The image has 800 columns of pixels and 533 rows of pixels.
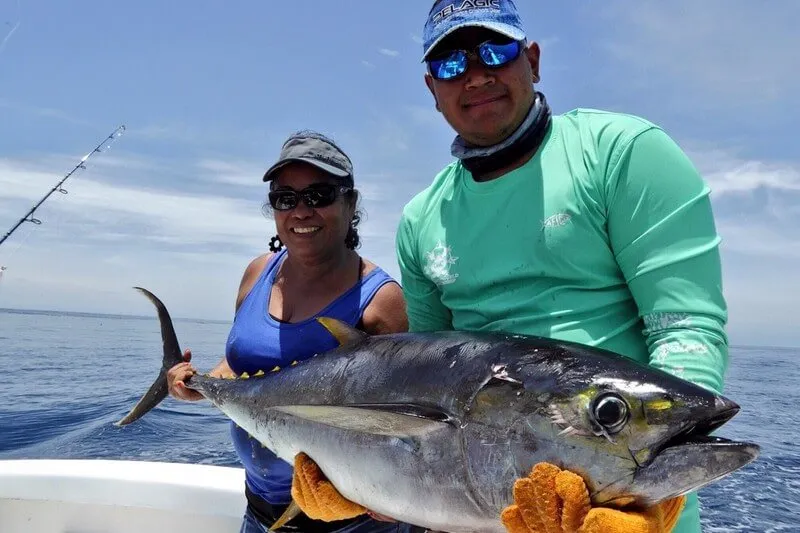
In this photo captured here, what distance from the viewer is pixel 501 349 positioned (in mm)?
1608

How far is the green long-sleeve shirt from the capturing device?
1518 millimetres

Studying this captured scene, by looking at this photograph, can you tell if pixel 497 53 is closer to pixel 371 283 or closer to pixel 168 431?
pixel 371 283

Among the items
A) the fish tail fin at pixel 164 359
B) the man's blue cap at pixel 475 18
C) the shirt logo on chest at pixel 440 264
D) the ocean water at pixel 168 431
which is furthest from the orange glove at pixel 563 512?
the ocean water at pixel 168 431

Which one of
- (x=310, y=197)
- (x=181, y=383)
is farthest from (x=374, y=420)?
(x=181, y=383)

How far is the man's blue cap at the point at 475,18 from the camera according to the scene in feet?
6.24

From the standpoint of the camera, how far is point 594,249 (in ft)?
5.68

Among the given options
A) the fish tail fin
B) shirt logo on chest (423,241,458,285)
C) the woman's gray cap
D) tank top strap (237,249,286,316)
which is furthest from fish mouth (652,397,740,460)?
the fish tail fin

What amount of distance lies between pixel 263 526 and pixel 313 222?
1.46 metres

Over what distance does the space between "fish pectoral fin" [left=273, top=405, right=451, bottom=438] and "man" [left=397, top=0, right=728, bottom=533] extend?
1.59 feet

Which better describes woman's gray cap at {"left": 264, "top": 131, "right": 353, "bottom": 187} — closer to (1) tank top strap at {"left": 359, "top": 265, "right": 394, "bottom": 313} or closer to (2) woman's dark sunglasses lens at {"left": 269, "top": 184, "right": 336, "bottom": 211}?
Result: (2) woman's dark sunglasses lens at {"left": 269, "top": 184, "right": 336, "bottom": 211}

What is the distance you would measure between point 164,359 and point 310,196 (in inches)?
54.1

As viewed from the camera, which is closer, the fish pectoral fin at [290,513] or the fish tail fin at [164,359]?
the fish pectoral fin at [290,513]

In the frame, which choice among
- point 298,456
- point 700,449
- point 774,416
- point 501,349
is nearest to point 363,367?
point 298,456

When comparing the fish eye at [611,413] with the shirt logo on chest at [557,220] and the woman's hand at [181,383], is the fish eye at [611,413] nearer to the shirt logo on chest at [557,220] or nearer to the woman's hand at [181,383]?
the shirt logo on chest at [557,220]
